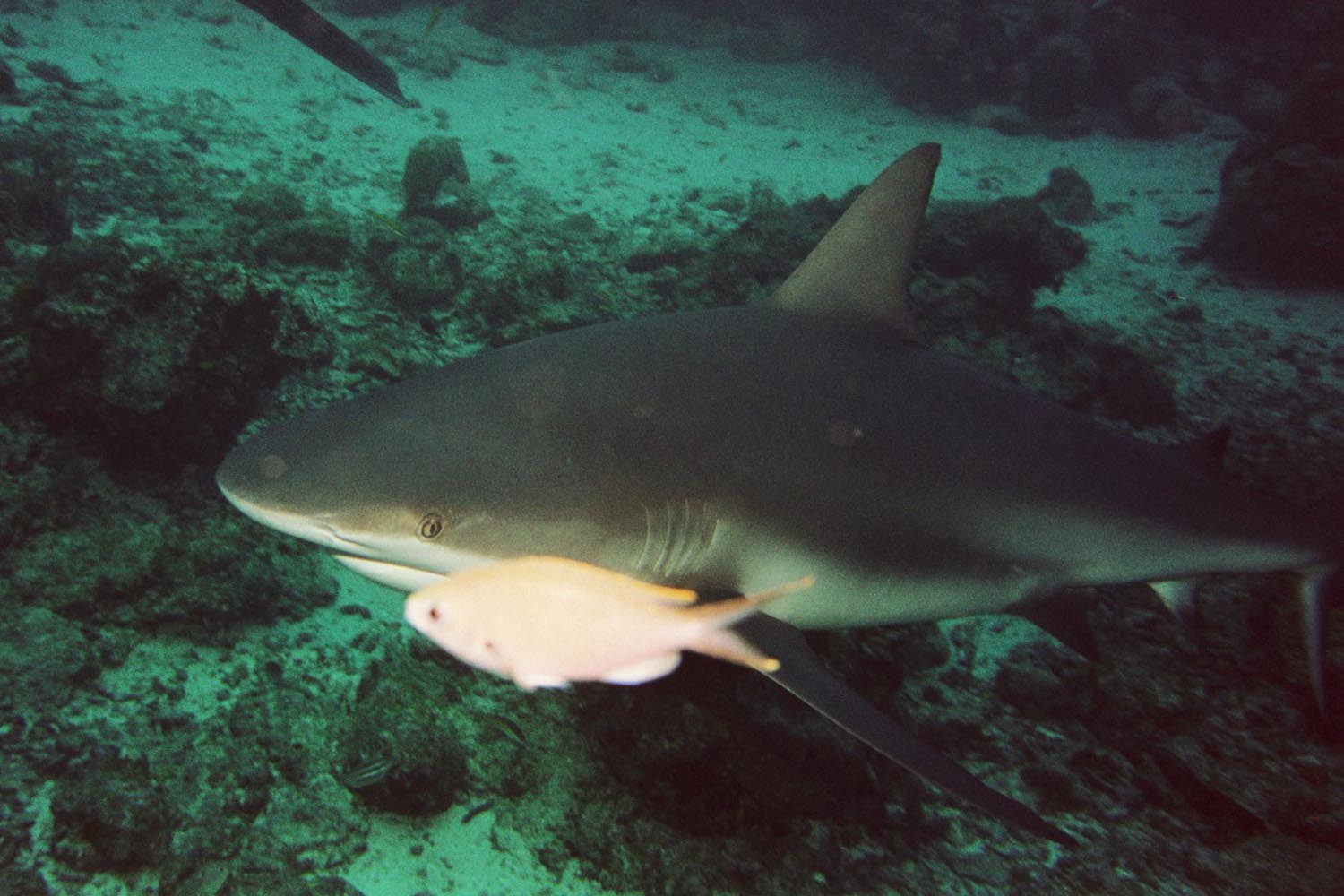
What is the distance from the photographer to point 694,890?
2.53 metres

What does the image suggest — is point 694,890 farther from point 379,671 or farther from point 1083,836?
point 1083,836

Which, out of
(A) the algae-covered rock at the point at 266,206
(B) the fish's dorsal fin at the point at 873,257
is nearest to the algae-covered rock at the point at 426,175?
(A) the algae-covered rock at the point at 266,206

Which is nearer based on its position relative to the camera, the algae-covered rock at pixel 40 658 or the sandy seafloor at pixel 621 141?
the algae-covered rock at pixel 40 658

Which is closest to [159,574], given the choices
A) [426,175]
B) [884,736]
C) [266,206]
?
[884,736]

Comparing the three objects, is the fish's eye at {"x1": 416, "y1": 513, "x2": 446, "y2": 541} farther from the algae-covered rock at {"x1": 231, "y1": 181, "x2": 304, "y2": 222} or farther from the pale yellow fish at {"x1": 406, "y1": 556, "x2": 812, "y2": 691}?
the algae-covered rock at {"x1": 231, "y1": 181, "x2": 304, "y2": 222}

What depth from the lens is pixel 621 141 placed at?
12414mm

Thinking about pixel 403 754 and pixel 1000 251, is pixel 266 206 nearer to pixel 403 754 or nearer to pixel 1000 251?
Answer: pixel 403 754

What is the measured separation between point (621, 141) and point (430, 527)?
39.8ft

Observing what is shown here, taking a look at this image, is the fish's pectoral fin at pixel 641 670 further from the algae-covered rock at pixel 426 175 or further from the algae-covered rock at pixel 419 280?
the algae-covered rock at pixel 426 175

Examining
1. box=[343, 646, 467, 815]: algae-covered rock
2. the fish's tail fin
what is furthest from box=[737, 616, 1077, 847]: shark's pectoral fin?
box=[343, 646, 467, 815]: algae-covered rock

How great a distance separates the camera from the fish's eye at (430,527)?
6.09ft

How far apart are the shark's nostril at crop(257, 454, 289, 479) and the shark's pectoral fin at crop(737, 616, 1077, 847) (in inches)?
54.7

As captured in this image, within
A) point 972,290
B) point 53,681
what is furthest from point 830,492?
point 972,290

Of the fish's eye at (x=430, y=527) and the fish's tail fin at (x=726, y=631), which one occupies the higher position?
the fish's tail fin at (x=726, y=631)
